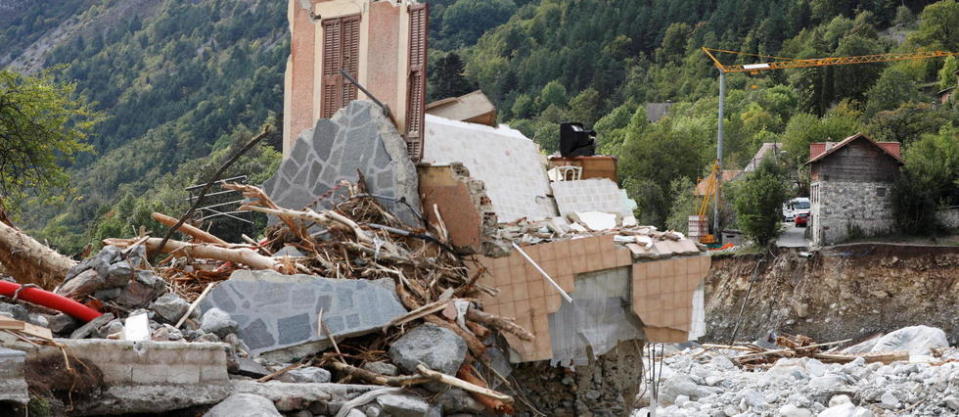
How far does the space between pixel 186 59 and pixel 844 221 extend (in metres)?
92.5

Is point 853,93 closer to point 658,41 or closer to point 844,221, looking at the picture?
point 844,221

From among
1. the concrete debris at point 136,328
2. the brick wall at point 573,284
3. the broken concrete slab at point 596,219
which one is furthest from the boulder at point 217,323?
the broken concrete slab at point 596,219

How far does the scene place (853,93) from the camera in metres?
87.6

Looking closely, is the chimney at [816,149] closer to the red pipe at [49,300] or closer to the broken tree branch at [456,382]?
the broken tree branch at [456,382]

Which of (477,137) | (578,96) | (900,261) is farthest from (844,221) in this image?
(578,96)

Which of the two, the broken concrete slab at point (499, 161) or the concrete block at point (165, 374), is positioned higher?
the broken concrete slab at point (499, 161)

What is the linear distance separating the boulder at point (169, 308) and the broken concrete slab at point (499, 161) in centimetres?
388

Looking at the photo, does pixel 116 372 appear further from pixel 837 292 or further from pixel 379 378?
pixel 837 292

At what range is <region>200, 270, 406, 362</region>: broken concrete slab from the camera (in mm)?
8789

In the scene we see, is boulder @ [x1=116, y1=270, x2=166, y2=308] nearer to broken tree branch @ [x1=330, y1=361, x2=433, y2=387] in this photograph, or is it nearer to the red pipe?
the red pipe

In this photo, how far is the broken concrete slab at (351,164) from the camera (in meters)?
11.1

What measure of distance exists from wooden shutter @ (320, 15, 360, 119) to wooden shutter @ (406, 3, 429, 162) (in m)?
0.74

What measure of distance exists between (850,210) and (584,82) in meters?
80.3

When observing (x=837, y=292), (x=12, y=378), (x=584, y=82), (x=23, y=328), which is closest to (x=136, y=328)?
(x=23, y=328)
